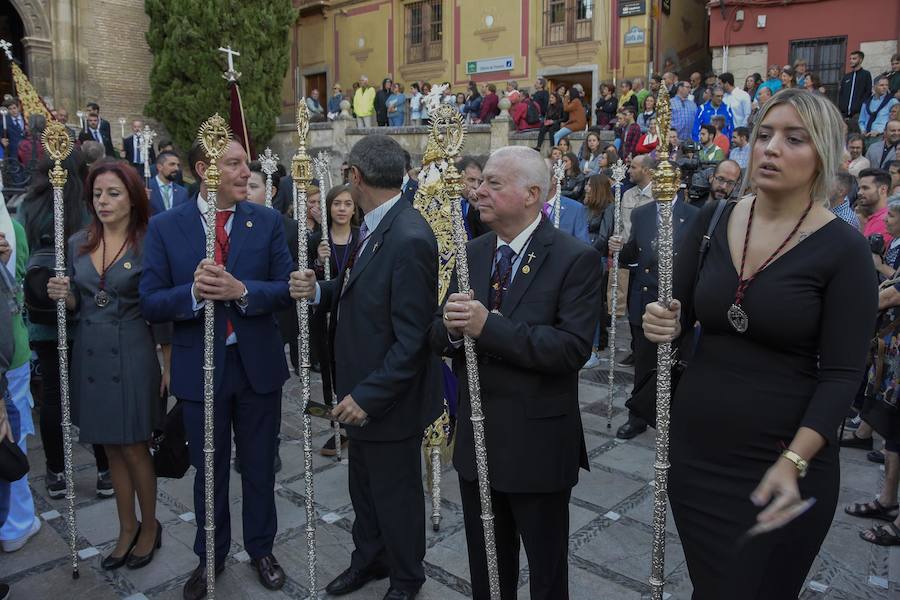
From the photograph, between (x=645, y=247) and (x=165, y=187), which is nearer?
(x=645, y=247)

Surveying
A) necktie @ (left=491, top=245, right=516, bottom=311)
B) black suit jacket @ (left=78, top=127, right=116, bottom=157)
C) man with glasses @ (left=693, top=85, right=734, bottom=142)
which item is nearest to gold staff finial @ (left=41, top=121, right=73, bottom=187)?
necktie @ (left=491, top=245, right=516, bottom=311)

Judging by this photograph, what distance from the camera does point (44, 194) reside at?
456cm

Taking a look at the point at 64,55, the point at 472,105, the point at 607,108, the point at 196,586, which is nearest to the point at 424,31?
the point at 472,105

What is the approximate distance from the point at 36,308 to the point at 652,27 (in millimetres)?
20710

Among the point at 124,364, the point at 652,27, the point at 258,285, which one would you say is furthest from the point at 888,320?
the point at 652,27

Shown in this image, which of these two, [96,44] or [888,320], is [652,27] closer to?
[96,44]

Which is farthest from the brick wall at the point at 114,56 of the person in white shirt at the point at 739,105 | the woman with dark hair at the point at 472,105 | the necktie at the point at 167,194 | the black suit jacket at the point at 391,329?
the black suit jacket at the point at 391,329

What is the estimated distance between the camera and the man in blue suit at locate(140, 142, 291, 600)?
11.4 ft

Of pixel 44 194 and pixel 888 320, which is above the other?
pixel 44 194

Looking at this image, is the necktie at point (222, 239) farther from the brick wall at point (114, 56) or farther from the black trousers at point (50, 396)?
the brick wall at point (114, 56)

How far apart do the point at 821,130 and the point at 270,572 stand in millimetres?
3092

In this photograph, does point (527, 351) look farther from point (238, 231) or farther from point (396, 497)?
point (238, 231)

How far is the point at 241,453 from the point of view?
3629mm

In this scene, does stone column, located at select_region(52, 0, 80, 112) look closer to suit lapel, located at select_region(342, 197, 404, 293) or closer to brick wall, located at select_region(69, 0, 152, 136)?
brick wall, located at select_region(69, 0, 152, 136)
